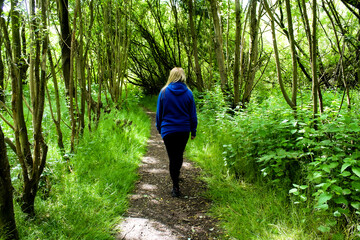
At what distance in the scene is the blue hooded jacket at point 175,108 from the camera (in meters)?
3.34

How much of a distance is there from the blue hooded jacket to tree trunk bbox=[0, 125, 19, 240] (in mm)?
1942

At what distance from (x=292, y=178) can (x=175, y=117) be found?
1.80 m

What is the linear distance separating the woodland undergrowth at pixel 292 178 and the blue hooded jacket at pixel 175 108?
98 cm

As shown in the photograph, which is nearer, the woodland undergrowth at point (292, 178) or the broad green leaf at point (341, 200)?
the broad green leaf at point (341, 200)

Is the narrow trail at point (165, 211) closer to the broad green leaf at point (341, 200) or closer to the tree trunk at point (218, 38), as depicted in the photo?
the broad green leaf at point (341, 200)

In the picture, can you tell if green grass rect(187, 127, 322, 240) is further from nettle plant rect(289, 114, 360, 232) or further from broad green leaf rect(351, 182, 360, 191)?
broad green leaf rect(351, 182, 360, 191)

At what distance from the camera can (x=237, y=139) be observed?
4051 mm

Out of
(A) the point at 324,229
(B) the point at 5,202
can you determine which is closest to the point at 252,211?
(A) the point at 324,229

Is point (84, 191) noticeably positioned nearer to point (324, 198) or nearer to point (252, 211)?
point (252, 211)

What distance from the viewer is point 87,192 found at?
3006mm

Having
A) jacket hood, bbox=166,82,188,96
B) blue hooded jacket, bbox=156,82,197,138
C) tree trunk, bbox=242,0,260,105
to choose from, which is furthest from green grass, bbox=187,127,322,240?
tree trunk, bbox=242,0,260,105

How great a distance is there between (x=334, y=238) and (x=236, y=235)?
90 cm

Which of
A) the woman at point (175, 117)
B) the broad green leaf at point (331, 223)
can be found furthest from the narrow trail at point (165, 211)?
the broad green leaf at point (331, 223)

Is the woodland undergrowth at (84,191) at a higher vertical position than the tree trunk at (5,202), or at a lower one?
lower
